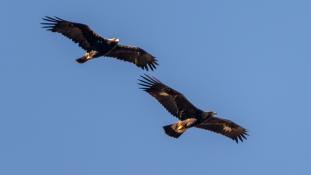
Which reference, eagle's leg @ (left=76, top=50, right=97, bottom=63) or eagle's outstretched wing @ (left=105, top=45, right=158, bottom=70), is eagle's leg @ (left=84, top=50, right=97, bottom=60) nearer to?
eagle's leg @ (left=76, top=50, right=97, bottom=63)

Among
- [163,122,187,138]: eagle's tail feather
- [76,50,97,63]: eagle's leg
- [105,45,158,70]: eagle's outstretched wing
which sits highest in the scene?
[105,45,158,70]: eagle's outstretched wing

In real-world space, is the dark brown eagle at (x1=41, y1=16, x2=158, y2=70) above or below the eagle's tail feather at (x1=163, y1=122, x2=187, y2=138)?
above

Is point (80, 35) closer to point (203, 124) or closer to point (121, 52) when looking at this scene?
point (121, 52)

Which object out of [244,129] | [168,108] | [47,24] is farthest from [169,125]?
[47,24]

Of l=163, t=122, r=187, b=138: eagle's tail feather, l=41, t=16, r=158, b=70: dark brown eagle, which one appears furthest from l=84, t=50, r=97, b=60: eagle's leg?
l=163, t=122, r=187, b=138: eagle's tail feather

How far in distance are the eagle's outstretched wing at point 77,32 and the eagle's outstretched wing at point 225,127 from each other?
4789 mm

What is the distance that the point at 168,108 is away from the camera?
93.5 feet

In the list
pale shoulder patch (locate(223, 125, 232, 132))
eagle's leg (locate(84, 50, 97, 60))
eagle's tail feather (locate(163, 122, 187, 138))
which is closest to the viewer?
eagle's tail feather (locate(163, 122, 187, 138))

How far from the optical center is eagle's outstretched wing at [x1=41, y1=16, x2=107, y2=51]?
30438 mm

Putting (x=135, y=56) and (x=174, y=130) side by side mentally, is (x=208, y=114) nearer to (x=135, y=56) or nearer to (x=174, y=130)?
(x=174, y=130)

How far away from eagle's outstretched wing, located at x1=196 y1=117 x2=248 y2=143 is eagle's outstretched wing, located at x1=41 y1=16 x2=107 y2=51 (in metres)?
4.79

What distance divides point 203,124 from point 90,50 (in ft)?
15.8

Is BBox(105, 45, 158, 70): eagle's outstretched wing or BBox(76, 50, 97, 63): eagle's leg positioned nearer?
BBox(76, 50, 97, 63): eagle's leg

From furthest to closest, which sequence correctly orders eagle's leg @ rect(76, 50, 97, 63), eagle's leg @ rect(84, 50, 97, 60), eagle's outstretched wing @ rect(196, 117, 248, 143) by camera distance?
1. eagle's leg @ rect(84, 50, 97, 60)
2. eagle's leg @ rect(76, 50, 97, 63)
3. eagle's outstretched wing @ rect(196, 117, 248, 143)
